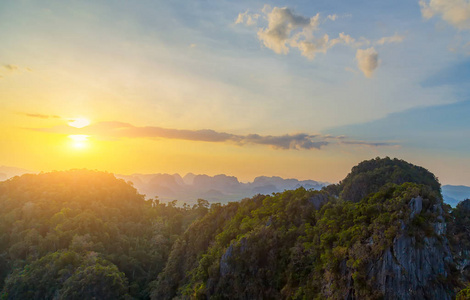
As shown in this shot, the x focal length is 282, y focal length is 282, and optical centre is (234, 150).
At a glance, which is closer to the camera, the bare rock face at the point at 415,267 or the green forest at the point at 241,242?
the bare rock face at the point at 415,267

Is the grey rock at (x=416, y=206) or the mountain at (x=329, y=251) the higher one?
the grey rock at (x=416, y=206)

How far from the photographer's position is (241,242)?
2894 centimetres

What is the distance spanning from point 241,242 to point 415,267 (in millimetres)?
15638

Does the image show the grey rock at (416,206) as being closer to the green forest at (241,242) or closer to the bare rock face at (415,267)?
the green forest at (241,242)

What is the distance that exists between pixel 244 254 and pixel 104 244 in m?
36.6

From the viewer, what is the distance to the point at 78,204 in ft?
197

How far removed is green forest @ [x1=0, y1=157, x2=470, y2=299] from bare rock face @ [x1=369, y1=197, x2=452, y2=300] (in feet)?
0.20

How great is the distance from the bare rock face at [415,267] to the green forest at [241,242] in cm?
6

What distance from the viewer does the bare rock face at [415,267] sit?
56.7 ft

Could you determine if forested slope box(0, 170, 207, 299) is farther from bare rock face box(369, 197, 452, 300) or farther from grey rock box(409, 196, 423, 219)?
grey rock box(409, 196, 423, 219)

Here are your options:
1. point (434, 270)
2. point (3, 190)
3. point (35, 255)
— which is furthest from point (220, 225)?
point (3, 190)

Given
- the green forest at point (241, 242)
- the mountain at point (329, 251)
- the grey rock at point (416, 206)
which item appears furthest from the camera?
the grey rock at point (416, 206)

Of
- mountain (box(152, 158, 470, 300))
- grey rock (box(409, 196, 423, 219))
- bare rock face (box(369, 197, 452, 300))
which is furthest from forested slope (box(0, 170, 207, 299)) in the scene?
grey rock (box(409, 196, 423, 219))

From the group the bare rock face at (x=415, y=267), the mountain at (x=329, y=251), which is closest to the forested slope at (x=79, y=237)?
the mountain at (x=329, y=251)
